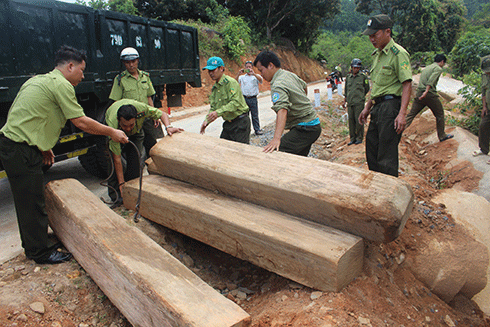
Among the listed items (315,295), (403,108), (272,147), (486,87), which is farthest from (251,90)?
(315,295)

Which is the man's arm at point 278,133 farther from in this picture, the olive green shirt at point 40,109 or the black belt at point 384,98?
the olive green shirt at point 40,109

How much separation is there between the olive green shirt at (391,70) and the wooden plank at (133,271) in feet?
8.42

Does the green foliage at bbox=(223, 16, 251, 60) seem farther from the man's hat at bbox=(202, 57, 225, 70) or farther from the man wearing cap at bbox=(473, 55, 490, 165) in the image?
the man's hat at bbox=(202, 57, 225, 70)

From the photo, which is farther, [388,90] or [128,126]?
[128,126]

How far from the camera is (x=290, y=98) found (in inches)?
134

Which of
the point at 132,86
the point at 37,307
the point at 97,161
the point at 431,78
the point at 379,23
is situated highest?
the point at 379,23

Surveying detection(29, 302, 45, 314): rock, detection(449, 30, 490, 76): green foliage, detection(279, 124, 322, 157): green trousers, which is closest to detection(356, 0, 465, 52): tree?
detection(449, 30, 490, 76): green foliage

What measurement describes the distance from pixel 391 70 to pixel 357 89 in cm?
335

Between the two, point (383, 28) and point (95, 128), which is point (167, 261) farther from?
point (383, 28)

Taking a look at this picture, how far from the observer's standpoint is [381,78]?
3469 mm

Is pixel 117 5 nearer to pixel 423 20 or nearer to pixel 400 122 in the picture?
pixel 400 122

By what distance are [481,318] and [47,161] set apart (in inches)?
152

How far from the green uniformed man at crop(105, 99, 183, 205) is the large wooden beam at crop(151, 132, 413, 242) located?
1.77 feet

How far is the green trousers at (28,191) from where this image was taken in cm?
265
